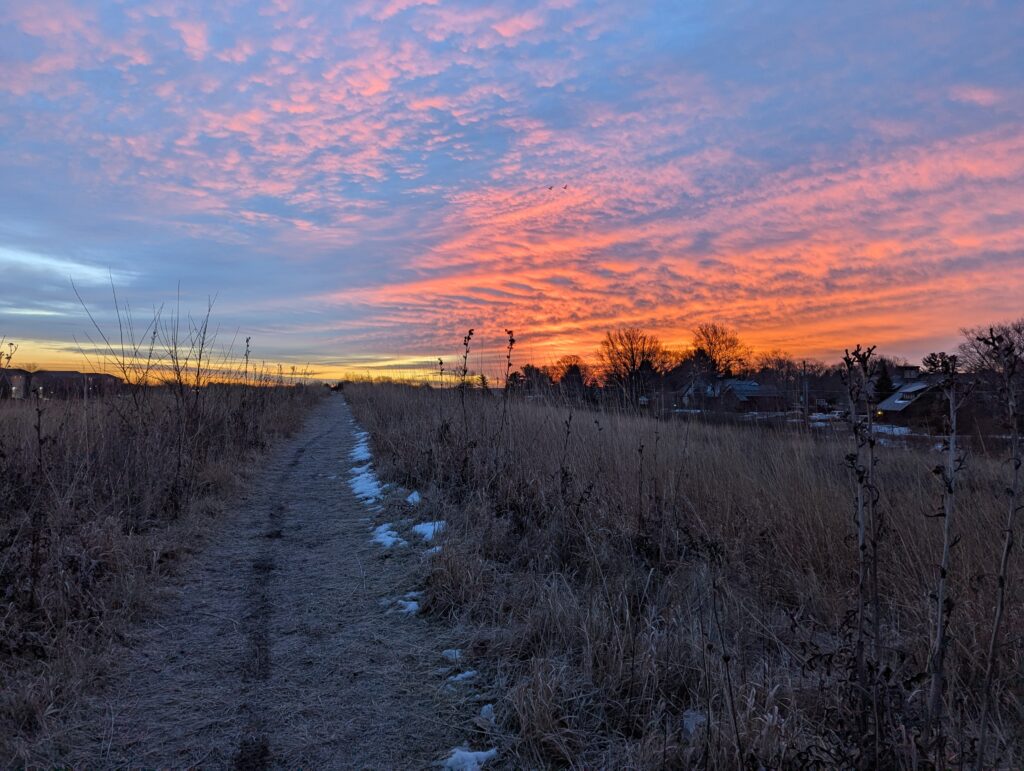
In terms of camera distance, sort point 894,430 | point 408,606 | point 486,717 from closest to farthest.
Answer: point 486,717 < point 408,606 < point 894,430

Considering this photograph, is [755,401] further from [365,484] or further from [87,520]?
[87,520]

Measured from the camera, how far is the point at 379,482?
27.0 ft

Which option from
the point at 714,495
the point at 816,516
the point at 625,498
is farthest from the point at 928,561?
the point at 625,498

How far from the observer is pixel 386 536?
223 inches

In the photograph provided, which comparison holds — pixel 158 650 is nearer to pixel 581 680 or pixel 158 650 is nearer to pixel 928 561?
pixel 581 680

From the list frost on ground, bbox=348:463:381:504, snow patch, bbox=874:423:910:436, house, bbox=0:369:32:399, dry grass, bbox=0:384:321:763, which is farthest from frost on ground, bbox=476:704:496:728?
house, bbox=0:369:32:399

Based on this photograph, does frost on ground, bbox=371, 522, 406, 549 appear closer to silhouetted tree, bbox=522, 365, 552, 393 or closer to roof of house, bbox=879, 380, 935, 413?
silhouetted tree, bbox=522, 365, 552, 393

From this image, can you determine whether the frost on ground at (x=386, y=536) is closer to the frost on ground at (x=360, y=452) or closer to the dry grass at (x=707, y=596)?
the dry grass at (x=707, y=596)

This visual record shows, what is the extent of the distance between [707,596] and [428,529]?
9.19 ft

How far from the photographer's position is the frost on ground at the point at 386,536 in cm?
539

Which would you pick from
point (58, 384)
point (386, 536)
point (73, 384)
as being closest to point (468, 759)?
point (386, 536)

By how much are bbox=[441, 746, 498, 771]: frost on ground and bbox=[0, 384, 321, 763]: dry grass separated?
5.51 ft

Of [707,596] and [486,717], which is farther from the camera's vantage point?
[707,596]

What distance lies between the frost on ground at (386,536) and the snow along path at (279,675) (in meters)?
0.12
